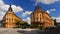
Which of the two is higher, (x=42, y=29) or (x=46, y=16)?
(x=46, y=16)

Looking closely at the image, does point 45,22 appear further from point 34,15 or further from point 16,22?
point 16,22

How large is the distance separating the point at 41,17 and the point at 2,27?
3017mm

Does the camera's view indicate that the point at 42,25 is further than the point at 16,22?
No

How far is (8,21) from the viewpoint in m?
11.8

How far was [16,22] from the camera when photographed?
38.9 feet

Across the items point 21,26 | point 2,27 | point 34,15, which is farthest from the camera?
point 21,26

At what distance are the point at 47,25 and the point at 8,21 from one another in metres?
3.04

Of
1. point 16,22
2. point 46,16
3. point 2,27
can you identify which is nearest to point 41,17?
point 46,16

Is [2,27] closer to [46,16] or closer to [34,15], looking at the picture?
[34,15]

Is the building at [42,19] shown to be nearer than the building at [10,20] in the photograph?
Yes

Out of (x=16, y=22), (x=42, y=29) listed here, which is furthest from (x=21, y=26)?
(x=42, y=29)

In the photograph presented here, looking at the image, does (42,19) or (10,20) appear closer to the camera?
(42,19)

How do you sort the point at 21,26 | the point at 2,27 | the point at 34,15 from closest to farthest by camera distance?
the point at 2,27
the point at 34,15
the point at 21,26

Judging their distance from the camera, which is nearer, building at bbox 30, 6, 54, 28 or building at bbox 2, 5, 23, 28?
building at bbox 30, 6, 54, 28
